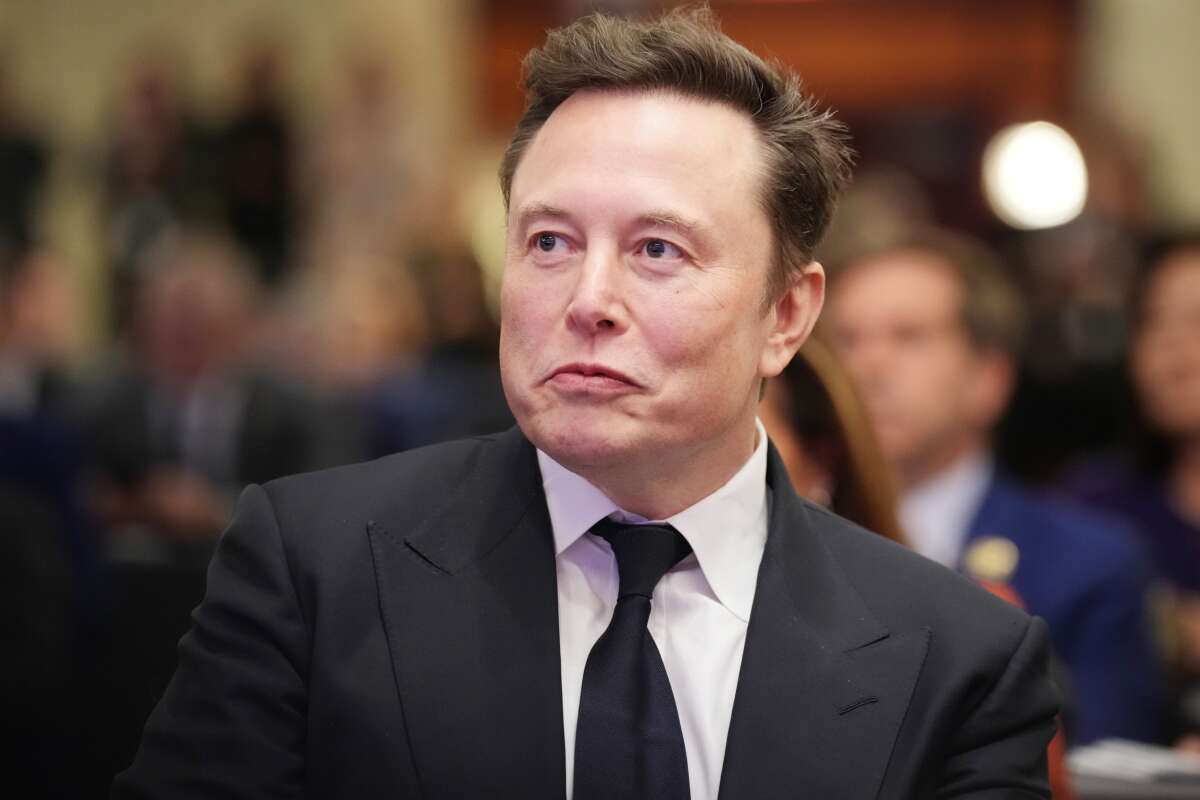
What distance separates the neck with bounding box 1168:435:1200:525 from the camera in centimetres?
478

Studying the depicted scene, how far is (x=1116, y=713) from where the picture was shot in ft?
12.7

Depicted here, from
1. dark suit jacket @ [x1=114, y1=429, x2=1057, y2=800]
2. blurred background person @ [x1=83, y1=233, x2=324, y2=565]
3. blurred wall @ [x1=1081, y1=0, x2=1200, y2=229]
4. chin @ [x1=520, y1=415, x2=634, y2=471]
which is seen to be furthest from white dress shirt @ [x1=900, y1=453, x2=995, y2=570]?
blurred wall @ [x1=1081, y1=0, x2=1200, y2=229]

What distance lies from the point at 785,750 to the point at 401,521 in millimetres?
591

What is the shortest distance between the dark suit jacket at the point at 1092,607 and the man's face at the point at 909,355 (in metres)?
0.25

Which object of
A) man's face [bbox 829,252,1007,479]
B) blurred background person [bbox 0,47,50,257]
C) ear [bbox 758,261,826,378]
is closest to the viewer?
ear [bbox 758,261,826,378]

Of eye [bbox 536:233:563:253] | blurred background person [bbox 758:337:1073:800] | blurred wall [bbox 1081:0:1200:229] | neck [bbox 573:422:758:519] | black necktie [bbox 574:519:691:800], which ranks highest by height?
blurred wall [bbox 1081:0:1200:229]

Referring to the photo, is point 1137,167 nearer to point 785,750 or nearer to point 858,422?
point 858,422

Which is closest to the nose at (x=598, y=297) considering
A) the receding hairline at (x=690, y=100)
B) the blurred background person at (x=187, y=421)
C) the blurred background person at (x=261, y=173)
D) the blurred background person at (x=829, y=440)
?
the receding hairline at (x=690, y=100)

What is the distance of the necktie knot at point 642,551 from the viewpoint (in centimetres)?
219

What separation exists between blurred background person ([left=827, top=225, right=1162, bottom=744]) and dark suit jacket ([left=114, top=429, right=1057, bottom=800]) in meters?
1.69

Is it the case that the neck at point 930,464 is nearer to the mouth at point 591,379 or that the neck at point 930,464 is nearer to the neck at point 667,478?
the neck at point 667,478

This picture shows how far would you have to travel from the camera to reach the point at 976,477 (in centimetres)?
437

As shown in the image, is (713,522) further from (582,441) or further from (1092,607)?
(1092,607)

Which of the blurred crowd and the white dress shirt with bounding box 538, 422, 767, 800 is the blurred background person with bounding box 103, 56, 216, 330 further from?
the white dress shirt with bounding box 538, 422, 767, 800
